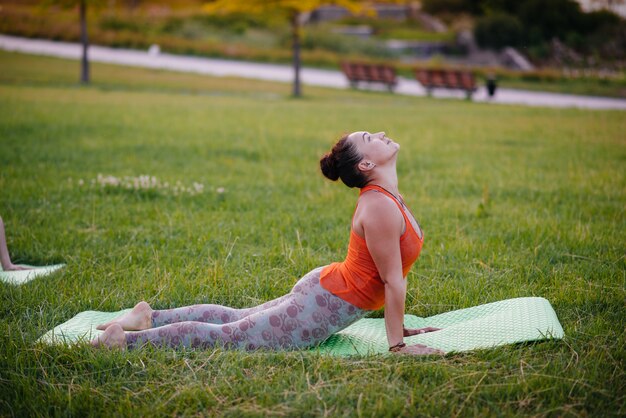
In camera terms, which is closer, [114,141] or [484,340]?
[484,340]

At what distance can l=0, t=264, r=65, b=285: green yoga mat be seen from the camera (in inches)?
167

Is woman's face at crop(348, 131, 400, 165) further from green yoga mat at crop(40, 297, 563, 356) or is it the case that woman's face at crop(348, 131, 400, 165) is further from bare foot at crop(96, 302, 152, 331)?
bare foot at crop(96, 302, 152, 331)

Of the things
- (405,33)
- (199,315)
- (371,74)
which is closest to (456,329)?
(199,315)

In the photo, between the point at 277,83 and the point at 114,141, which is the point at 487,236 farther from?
the point at 277,83

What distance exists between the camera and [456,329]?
356 cm

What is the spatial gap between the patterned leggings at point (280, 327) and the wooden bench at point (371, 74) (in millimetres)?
20479

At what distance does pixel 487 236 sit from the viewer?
5.44 m

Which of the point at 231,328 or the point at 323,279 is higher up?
the point at 323,279

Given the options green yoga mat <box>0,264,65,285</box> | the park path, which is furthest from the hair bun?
Result: the park path

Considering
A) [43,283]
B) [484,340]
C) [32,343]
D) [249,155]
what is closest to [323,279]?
[484,340]

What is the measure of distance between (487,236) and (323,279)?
2.54m

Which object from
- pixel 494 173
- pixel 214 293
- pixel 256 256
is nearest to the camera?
pixel 214 293

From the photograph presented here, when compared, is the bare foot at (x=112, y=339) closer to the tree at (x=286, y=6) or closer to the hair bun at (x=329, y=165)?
the hair bun at (x=329, y=165)

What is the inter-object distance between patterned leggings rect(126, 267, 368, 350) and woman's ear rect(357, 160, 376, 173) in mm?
598
